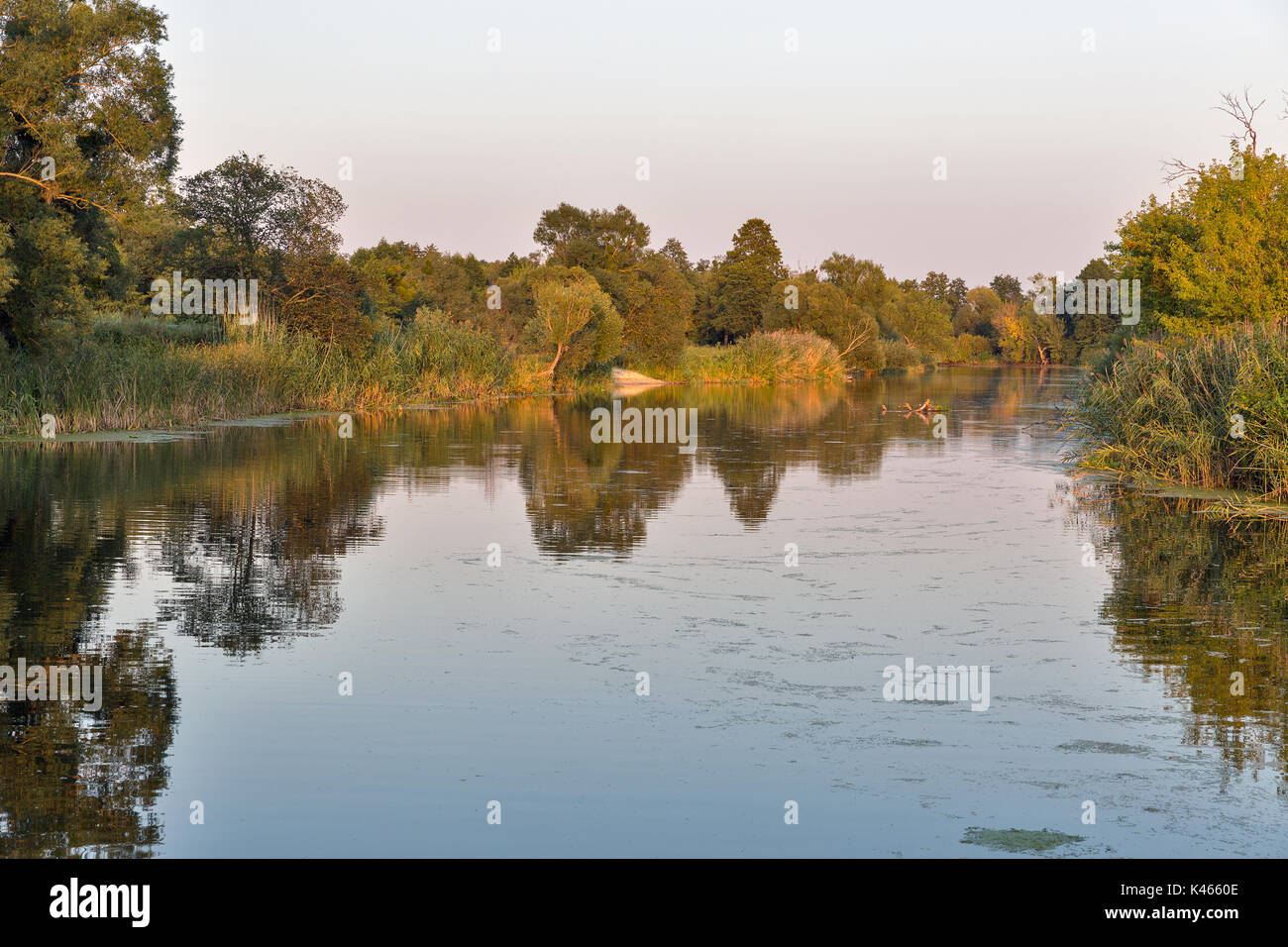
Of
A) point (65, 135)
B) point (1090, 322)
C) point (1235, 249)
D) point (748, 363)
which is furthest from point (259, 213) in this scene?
point (1090, 322)

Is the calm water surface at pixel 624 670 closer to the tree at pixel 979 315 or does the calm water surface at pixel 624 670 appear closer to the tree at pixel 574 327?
the tree at pixel 574 327

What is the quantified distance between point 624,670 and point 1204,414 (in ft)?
50.2

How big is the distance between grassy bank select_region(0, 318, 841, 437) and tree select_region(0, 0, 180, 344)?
A: 1.49 meters

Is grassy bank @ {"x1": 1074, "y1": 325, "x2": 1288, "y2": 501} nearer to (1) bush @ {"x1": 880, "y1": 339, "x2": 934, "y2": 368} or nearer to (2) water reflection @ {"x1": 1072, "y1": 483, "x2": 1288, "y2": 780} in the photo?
(2) water reflection @ {"x1": 1072, "y1": 483, "x2": 1288, "y2": 780}

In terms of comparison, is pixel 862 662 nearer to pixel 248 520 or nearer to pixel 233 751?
pixel 233 751

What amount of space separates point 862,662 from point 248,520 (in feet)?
31.8

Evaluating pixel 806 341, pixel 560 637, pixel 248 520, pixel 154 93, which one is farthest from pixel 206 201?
pixel 806 341

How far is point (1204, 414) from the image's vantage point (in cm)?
2083

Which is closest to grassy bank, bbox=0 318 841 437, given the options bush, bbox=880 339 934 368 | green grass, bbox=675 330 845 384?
green grass, bbox=675 330 845 384

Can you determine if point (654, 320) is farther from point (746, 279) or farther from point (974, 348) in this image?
point (974, 348)

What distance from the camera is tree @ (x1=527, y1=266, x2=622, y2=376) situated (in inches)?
2331

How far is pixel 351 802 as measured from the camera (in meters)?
6.27

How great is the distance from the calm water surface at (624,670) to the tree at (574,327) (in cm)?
3986

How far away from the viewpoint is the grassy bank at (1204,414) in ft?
60.6
